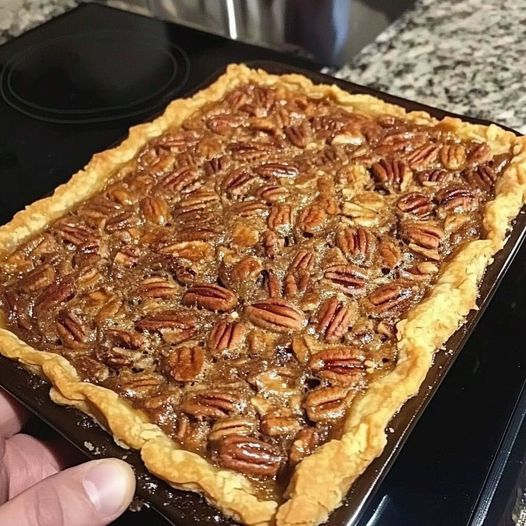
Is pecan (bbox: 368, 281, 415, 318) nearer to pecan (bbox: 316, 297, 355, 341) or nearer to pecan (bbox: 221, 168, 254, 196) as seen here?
pecan (bbox: 316, 297, 355, 341)

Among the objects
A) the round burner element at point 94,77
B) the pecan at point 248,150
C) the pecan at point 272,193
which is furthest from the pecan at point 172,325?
the round burner element at point 94,77

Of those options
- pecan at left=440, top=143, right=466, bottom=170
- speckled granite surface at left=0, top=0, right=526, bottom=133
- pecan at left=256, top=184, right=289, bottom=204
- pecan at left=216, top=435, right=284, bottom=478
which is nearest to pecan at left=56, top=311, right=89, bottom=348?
pecan at left=216, top=435, right=284, bottom=478

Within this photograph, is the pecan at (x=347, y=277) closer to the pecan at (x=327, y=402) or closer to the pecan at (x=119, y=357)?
the pecan at (x=327, y=402)

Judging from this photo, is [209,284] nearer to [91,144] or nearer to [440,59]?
[91,144]

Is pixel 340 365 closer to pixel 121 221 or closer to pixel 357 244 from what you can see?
pixel 357 244

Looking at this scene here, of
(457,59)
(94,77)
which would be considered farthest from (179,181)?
(457,59)
